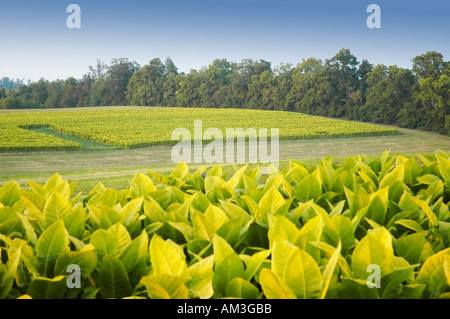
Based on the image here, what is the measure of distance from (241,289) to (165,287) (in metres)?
0.19

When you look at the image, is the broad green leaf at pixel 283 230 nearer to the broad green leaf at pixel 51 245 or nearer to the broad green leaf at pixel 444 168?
the broad green leaf at pixel 51 245

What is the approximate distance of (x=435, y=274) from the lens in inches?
42.7

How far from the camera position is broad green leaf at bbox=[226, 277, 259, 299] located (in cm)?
104

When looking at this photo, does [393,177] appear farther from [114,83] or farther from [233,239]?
[114,83]

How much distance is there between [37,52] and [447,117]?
42.5ft

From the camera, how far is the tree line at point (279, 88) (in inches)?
603

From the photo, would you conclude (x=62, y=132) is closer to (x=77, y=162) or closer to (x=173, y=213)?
(x=77, y=162)

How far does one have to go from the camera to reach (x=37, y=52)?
296 inches

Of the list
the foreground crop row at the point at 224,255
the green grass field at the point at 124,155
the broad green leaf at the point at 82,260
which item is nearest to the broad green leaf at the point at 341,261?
the foreground crop row at the point at 224,255

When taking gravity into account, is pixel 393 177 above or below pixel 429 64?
below

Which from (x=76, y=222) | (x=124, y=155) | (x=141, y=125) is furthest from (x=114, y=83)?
(x=76, y=222)

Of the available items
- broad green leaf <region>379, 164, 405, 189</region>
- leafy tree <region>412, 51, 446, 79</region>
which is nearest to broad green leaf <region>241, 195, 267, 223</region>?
broad green leaf <region>379, 164, 405, 189</region>

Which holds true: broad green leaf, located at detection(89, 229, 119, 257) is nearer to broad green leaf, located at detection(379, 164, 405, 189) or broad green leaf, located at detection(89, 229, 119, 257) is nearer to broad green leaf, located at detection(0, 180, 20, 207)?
broad green leaf, located at detection(0, 180, 20, 207)

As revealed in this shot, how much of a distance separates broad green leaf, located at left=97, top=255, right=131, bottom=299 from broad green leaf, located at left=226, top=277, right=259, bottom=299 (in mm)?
277
